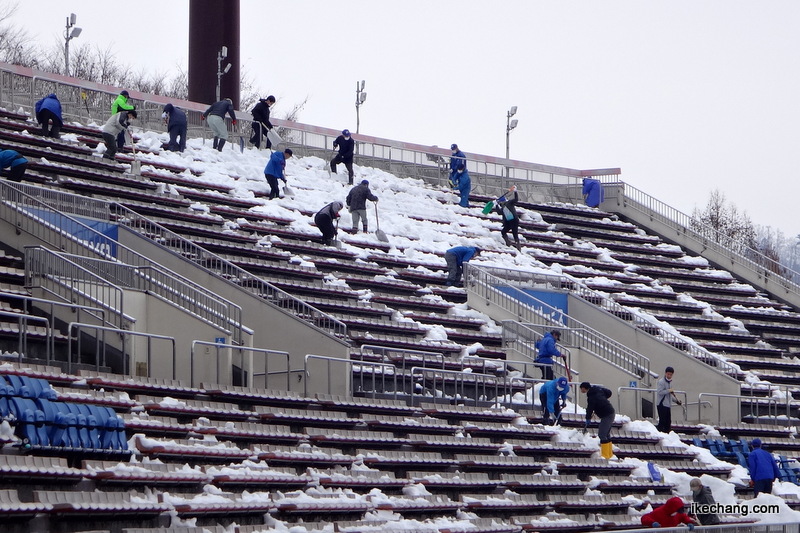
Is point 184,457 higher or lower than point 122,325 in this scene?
lower

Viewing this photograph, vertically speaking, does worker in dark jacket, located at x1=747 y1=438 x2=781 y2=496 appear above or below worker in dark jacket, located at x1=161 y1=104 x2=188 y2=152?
below

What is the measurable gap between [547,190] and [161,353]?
24.4m

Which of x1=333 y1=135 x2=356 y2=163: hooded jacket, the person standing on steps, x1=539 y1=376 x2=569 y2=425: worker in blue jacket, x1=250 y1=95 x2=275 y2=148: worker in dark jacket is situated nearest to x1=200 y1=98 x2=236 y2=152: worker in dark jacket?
x1=250 y1=95 x2=275 y2=148: worker in dark jacket

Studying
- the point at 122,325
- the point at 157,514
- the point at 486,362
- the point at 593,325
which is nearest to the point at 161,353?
the point at 122,325

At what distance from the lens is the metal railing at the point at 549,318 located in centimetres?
2619

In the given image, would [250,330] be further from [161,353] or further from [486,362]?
[486,362]

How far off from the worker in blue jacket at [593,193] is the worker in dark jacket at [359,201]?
12.2 meters

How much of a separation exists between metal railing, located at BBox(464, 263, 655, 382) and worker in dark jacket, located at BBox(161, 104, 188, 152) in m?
7.55

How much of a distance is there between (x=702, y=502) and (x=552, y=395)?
3477 millimetres

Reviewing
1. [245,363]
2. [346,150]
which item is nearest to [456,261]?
[346,150]

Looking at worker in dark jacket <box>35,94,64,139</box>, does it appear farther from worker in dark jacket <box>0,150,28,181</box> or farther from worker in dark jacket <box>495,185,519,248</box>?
worker in dark jacket <box>495,185,519,248</box>

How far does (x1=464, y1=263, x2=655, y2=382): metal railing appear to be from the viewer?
85.9 ft

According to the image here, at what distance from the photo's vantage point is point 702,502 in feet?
61.5

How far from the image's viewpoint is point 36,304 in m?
18.0
